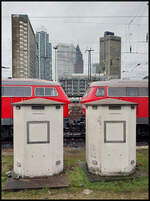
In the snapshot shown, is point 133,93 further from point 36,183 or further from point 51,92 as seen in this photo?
point 36,183

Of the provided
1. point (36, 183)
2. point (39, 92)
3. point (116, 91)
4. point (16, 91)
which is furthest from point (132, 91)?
point (36, 183)

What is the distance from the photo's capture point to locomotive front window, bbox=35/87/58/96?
397 inches

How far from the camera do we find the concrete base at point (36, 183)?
4.81 metres

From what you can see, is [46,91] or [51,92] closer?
[46,91]

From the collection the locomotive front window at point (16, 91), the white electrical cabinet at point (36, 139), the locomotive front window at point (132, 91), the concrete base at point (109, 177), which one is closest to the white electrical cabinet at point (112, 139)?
the concrete base at point (109, 177)

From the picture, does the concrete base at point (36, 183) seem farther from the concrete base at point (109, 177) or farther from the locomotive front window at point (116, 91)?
the locomotive front window at point (116, 91)

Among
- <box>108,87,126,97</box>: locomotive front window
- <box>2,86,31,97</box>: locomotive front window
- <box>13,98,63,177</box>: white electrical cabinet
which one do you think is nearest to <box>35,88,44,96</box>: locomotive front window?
<box>2,86,31,97</box>: locomotive front window

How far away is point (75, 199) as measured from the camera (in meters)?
4.29

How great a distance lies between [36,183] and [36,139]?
1.44 m

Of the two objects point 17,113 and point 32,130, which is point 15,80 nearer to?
point 17,113

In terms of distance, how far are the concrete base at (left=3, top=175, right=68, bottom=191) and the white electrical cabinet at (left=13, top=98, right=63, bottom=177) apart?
9.0 inches

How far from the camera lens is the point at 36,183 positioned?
5.07 meters

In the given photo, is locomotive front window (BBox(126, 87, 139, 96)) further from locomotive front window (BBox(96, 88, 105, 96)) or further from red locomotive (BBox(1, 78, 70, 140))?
red locomotive (BBox(1, 78, 70, 140))

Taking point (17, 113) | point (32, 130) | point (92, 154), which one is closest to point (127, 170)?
point (92, 154)
